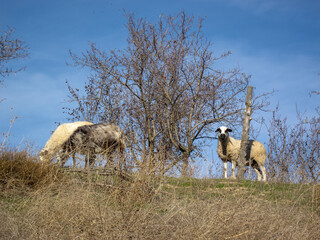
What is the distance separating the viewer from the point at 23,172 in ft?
32.4

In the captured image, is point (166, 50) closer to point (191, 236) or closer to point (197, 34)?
point (197, 34)

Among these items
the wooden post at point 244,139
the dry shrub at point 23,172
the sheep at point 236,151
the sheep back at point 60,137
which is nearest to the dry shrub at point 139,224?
the dry shrub at point 23,172

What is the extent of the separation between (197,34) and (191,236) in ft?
50.9

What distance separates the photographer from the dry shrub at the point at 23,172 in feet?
31.7

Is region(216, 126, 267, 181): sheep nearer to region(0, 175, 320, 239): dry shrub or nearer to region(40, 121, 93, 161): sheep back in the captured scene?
region(40, 121, 93, 161): sheep back

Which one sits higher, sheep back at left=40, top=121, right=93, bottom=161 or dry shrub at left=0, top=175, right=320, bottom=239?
sheep back at left=40, top=121, right=93, bottom=161

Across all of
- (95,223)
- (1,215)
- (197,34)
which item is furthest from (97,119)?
(95,223)

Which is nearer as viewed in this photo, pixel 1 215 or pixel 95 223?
pixel 95 223

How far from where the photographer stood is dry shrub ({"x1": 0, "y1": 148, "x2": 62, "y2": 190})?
31.7ft

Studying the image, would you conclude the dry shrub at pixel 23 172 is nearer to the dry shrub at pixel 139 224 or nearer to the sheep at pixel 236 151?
the dry shrub at pixel 139 224

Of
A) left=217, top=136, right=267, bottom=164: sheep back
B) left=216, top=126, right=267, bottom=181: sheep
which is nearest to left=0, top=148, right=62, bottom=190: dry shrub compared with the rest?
left=216, top=126, right=267, bottom=181: sheep

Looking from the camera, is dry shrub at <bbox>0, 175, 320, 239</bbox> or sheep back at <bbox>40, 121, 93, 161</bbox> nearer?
dry shrub at <bbox>0, 175, 320, 239</bbox>

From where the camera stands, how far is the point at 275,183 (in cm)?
1198

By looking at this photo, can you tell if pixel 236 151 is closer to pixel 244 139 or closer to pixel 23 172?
pixel 244 139
